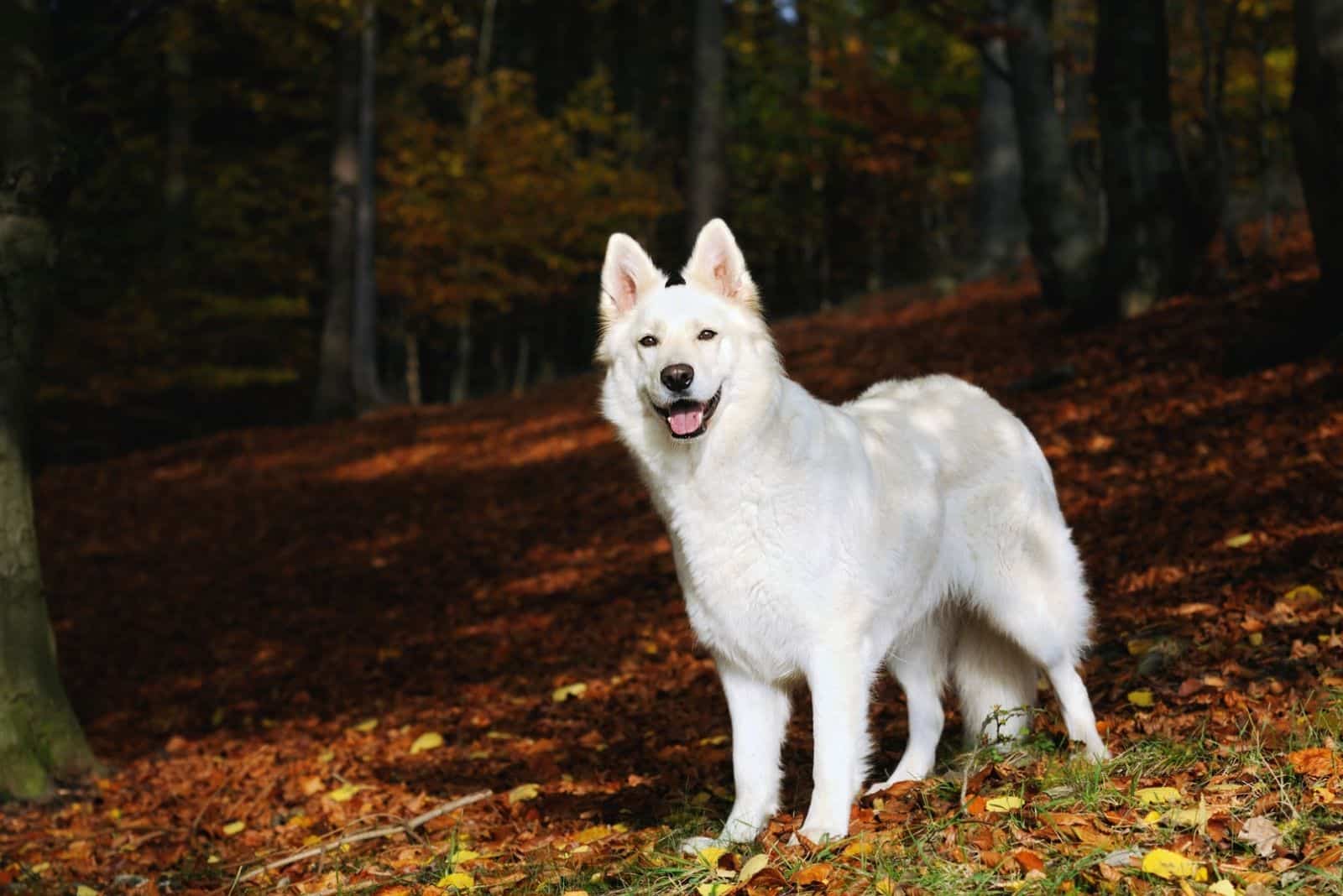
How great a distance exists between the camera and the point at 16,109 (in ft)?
19.4

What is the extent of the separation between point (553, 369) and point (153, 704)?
91.7 ft

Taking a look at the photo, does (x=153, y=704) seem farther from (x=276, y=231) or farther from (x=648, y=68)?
(x=648, y=68)

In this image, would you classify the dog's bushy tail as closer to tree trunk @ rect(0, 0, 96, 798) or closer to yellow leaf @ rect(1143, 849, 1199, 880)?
yellow leaf @ rect(1143, 849, 1199, 880)

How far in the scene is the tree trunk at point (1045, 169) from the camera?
455 inches

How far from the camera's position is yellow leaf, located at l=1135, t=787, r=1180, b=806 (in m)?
3.34

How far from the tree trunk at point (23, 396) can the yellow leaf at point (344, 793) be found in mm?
1538

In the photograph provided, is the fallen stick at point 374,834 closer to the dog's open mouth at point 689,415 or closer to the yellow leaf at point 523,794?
the yellow leaf at point 523,794

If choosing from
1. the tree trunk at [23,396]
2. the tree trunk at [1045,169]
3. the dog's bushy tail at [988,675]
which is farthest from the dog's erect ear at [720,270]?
the tree trunk at [1045,169]

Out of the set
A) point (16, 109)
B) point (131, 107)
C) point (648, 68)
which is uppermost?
point (648, 68)

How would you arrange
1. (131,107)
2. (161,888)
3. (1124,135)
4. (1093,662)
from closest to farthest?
(161,888), (1093,662), (1124,135), (131,107)

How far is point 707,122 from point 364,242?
25.8ft

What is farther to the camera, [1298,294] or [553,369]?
[553,369]

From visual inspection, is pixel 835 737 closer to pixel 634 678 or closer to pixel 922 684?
pixel 922 684

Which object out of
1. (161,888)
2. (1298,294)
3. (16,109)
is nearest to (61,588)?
(16,109)
